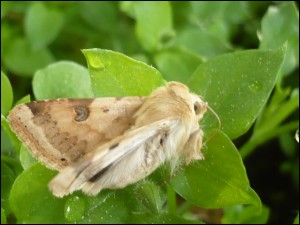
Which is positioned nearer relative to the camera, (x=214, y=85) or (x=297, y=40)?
(x=214, y=85)

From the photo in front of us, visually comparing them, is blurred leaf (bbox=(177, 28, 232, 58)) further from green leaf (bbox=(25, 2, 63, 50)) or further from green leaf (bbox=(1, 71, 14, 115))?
green leaf (bbox=(1, 71, 14, 115))

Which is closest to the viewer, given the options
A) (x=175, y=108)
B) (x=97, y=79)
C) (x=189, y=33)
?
(x=175, y=108)

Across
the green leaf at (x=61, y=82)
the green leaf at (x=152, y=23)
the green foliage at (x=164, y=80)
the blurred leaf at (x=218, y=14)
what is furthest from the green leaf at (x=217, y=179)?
the blurred leaf at (x=218, y=14)

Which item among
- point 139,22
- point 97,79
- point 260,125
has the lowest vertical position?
point 260,125

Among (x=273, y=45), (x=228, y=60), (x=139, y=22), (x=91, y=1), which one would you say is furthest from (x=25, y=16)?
(x=228, y=60)

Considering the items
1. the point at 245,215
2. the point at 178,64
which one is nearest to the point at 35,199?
the point at 245,215

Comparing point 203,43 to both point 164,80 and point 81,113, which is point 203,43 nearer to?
point 164,80

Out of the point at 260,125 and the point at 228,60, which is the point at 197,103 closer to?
the point at 228,60

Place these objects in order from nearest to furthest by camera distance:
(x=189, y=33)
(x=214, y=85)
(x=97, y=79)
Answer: (x=97, y=79) → (x=214, y=85) → (x=189, y=33)

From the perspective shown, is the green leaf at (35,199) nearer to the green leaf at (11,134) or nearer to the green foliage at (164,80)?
the green foliage at (164,80)
